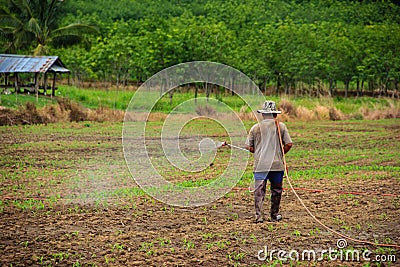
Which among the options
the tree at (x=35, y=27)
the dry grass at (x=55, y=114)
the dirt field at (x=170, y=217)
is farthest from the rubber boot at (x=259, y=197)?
the tree at (x=35, y=27)

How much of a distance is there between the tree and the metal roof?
8.23 feet

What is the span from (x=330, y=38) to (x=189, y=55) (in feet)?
64.0

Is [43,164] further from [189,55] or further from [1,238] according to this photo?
[189,55]

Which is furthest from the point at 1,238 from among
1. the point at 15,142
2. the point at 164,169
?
the point at 15,142

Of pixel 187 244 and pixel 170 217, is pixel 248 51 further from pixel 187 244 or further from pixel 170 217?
pixel 187 244

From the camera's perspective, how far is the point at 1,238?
696cm

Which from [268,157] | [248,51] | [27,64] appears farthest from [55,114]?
[248,51]

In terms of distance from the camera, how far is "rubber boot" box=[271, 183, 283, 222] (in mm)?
7938

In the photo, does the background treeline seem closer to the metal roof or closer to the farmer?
the metal roof

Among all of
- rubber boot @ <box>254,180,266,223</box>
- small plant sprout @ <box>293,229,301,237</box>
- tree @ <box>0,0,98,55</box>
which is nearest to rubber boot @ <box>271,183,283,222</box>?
rubber boot @ <box>254,180,266,223</box>

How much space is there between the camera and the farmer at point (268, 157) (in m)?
7.81

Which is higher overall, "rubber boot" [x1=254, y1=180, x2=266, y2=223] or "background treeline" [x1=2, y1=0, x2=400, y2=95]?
"background treeline" [x1=2, y1=0, x2=400, y2=95]

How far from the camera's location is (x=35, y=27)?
33531 mm

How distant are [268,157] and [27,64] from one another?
83.8ft
